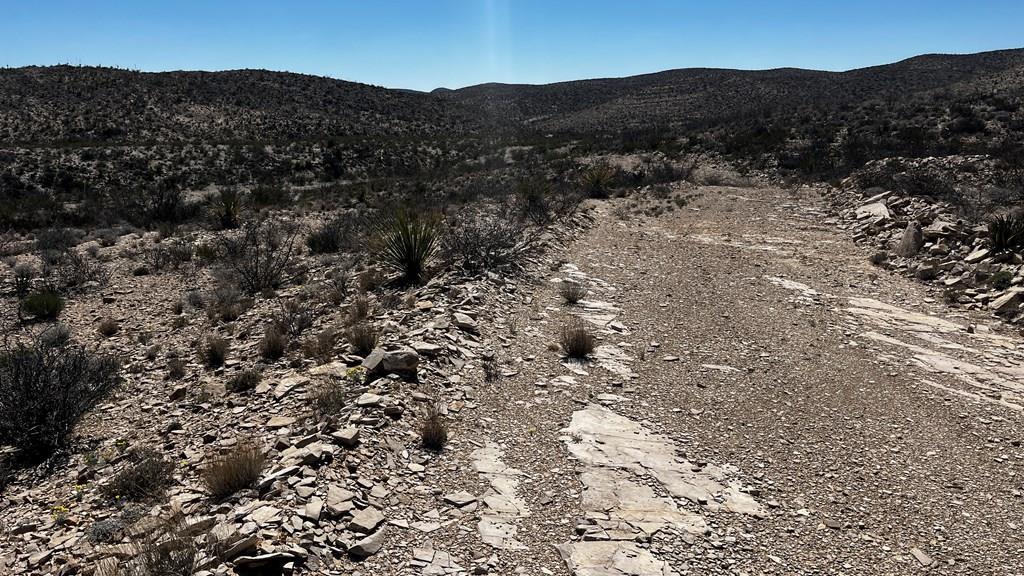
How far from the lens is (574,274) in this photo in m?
10.2

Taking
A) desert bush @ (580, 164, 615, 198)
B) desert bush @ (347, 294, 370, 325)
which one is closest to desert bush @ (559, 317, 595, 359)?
desert bush @ (347, 294, 370, 325)

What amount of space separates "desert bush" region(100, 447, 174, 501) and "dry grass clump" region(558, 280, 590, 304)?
5736mm

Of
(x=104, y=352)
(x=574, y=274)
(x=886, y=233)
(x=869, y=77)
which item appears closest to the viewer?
(x=104, y=352)

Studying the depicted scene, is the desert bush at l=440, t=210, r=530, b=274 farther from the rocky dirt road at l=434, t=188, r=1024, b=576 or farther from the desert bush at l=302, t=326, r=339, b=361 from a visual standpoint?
the desert bush at l=302, t=326, r=339, b=361

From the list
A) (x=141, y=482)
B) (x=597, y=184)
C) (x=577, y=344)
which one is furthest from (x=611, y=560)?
(x=597, y=184)

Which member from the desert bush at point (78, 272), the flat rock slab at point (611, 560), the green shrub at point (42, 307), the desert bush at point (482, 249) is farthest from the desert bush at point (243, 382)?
the desert bush at point (78, 272)

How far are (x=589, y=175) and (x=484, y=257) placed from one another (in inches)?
468

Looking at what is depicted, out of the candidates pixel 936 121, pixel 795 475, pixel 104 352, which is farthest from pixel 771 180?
pixel 104 352

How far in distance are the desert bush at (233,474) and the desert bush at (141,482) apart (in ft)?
1.29

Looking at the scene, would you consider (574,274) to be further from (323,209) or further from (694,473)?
(323,209)

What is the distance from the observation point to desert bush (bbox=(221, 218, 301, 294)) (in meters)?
10.6

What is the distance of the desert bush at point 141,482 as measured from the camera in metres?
4.24

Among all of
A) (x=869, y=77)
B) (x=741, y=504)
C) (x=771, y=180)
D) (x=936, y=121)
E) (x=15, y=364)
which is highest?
(x=869, y=77)

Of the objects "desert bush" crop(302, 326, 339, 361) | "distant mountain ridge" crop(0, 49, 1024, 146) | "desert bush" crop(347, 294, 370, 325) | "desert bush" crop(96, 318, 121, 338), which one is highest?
"distant mountain ridge" crop(0, 49, 1024, 146)
